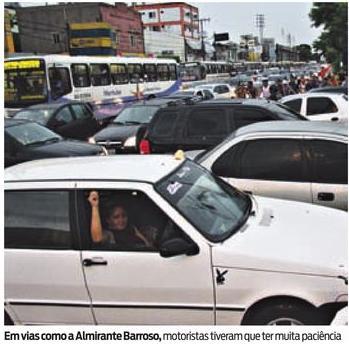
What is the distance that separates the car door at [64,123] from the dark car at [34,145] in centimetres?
297

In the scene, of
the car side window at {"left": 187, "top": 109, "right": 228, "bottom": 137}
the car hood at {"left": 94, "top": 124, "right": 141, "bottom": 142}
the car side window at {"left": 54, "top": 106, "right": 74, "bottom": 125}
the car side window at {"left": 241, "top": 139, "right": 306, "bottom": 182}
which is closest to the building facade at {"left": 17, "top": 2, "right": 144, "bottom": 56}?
the car side window at {"left": 54, "top": 106, "right": 74, "bottom": 125}

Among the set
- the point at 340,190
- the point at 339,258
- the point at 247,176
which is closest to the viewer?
the point at 339,258

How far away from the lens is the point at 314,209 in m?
4.55

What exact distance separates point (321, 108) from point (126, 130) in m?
4.70

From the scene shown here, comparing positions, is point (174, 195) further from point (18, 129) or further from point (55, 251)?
point (18, 129)

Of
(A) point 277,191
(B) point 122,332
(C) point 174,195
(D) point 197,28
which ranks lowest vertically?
(B) point 122,332

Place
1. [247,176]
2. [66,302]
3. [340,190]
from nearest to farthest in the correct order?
1. [66,302]
2. [340,190]
3. [247,176]

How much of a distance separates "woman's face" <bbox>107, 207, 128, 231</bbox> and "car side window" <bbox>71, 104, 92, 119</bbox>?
11027mm

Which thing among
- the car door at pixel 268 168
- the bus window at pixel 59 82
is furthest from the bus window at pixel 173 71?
the car door at pixel 268 168

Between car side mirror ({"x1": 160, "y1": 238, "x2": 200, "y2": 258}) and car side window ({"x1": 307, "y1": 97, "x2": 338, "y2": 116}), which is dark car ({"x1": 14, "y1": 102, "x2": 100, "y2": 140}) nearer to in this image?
car side window ({"x1": 307, "y1": 97, "x2": 338, "y2": 116})

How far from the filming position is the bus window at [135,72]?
25.8 meters

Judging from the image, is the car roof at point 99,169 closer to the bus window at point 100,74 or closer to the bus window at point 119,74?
the bus window at point 100,74

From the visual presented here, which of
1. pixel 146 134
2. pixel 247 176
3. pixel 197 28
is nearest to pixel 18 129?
pixel 146 134

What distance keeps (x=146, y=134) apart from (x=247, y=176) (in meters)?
2.95
